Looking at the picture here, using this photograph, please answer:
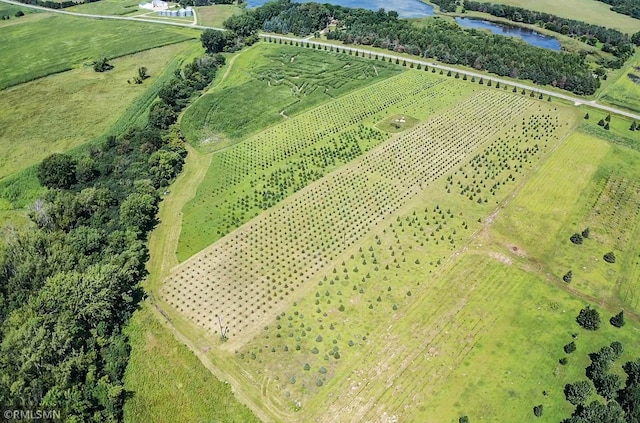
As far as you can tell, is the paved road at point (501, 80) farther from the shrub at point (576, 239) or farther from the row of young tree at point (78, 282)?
the row of young tree at point (78, 282)

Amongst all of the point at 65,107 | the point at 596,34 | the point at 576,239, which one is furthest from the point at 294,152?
the point at 596,34

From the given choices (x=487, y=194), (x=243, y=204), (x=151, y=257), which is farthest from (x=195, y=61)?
(x=487, y=194)

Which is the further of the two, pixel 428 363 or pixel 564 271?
pixel 564 271

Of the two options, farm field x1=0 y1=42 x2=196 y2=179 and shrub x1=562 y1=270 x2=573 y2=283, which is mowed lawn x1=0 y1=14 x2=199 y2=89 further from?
shrub x1=562 y1=270 x2=573 y2=283

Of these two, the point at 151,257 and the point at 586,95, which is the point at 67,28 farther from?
the point at 586,95

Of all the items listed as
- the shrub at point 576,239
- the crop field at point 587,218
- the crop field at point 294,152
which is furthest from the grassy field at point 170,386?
the shrub at point 576,239

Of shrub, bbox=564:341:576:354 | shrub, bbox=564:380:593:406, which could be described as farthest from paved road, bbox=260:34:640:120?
shrub, bbox=564:380:593:406
